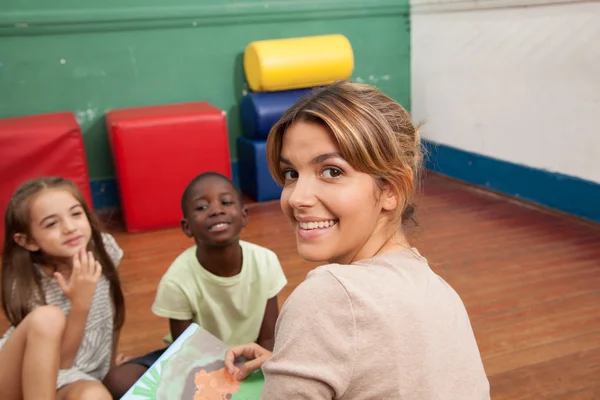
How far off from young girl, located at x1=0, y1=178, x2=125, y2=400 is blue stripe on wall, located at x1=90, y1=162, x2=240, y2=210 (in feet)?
6.77

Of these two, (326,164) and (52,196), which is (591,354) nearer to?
(326,164)

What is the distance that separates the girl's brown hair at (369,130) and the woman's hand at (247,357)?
1.41ft

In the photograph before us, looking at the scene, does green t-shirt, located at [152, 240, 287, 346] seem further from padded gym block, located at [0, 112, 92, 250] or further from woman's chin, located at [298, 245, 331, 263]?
padded gym block, located at [0, 112, 92, 250]

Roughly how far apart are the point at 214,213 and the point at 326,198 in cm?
77

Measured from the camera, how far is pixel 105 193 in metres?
3.57

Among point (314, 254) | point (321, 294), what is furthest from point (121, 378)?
point (321, 294)

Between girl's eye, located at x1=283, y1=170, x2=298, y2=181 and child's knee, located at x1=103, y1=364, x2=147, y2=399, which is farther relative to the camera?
child's knee, located at x1=103, y1=364, x2=147, y2=399

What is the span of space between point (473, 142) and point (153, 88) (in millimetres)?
1885

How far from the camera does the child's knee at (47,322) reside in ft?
4.18

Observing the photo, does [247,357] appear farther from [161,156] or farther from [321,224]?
[161,156]

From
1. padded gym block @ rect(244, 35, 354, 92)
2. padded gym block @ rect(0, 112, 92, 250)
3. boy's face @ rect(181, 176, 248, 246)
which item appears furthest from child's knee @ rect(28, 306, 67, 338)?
padded gym block @ rect(244, 35, 354, 92)

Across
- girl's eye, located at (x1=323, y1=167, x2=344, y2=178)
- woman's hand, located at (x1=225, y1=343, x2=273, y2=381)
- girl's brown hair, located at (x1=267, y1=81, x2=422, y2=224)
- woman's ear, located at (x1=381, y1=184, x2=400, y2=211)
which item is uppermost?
girl's brown hair, located at (x1=267, y1=81, x2=422, y2=224)

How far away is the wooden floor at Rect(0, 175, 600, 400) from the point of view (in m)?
1.61

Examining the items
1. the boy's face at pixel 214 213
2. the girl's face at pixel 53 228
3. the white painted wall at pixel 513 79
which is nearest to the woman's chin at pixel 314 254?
the boy's face at pixel 214 213
